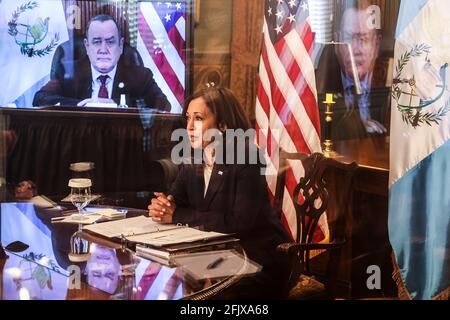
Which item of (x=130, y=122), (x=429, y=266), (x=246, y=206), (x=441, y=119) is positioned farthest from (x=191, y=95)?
(x=429, y=266)

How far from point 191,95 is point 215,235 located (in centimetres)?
44

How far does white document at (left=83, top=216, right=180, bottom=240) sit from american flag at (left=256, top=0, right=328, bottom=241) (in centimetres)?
43

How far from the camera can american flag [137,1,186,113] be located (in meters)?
1.91

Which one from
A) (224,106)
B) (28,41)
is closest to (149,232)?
(224,106)

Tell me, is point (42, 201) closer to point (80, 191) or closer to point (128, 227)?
point (80, 191)

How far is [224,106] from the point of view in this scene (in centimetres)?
196

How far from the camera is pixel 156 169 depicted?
1986 mm

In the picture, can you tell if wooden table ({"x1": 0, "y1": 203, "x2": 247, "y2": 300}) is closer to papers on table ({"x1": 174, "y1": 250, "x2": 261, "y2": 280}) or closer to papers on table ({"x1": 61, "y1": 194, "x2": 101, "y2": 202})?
papers on table ({"x1": 174, "y1": 250, "x2": 261, "y2": 280})

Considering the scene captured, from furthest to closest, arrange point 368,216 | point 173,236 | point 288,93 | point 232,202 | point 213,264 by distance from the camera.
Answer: point 368,216
point 288,93
point 232,202
point 173,236
point 213,264

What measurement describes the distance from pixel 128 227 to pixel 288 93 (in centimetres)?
72

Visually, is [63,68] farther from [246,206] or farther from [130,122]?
[246,206]

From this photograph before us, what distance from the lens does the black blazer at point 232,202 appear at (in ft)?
6.36

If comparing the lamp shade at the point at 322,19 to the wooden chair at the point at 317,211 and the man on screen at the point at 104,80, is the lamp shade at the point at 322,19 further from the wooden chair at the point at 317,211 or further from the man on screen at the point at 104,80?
the man on screen at the point at 104,80

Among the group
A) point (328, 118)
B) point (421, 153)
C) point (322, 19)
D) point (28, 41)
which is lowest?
point (421, 153)
